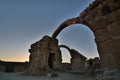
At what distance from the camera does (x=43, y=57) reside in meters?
10.3

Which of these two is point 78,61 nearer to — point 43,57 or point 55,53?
point 55,53

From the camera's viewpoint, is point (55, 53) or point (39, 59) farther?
point (55, 53)

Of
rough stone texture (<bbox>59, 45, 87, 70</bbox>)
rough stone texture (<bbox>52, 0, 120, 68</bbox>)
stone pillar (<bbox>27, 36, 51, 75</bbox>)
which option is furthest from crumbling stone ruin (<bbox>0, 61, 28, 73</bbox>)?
rough stone texture (<bbox>52, 0, 120, 68</bbox>)

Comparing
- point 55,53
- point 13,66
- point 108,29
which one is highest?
point 108,29

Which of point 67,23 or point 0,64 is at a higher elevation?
point 67,23

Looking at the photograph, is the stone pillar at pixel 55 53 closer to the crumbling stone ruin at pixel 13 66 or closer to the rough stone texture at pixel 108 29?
the rough stone texture at pixel 108 29

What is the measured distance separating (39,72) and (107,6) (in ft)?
26.3

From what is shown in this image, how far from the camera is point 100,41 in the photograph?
396 cm

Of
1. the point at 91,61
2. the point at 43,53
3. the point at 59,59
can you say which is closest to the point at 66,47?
the point at 91,61

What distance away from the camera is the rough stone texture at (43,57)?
988 centimetres

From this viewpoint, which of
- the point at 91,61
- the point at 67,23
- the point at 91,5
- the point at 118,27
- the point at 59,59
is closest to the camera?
the point at 118,27

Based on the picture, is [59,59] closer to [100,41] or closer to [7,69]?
[100,41]

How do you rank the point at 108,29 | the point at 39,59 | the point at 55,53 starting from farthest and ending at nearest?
the point at 55,53 → the point at 39,59 → the point at 108,29


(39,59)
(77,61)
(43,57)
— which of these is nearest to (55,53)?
(43,57)
